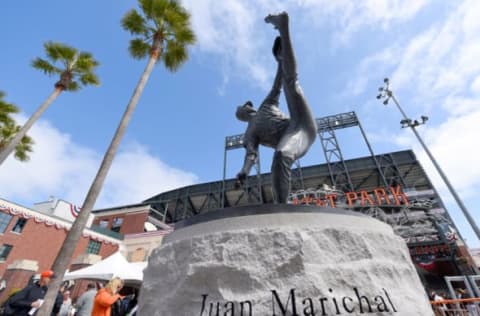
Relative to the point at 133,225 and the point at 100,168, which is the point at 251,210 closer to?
the point at 100,168

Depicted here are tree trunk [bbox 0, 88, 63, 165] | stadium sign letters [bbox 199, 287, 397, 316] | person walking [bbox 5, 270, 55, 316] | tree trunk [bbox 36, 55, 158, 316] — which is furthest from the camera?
tree trunk [bbox 0, 88, 63, 165]

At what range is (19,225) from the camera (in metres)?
16.7

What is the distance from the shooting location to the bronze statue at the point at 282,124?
279 centimetres

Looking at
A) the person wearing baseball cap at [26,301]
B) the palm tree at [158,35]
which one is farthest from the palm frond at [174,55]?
the person wearing baseball cap at [26,301]

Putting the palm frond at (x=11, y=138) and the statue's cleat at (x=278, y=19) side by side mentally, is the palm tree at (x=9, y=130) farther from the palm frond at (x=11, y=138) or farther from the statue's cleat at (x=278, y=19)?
the statue's cleat at (x=278, y=19)

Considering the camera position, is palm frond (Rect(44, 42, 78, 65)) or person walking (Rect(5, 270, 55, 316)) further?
palm frond (Rect(44, 42, 78, 65))

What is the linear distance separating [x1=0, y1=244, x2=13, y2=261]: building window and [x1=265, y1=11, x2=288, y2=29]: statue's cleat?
21.2 metres

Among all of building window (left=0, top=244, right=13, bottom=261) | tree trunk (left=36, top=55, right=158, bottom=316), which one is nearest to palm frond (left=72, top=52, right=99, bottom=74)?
tree trunk (left=36, top=55, right=158, bottom=316)

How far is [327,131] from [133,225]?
2127cm

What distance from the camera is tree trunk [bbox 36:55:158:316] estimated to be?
4.87 meters

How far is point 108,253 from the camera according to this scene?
67.3 feet

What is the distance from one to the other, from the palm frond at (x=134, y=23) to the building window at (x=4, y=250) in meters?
16.2

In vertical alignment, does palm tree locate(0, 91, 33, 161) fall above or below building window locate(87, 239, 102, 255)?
above

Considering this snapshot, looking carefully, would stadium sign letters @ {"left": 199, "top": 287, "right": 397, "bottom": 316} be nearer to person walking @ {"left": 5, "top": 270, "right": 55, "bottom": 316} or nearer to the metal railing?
person walking @ {"left": 5, "top": 270, "right": 55, "bottom": 316}
